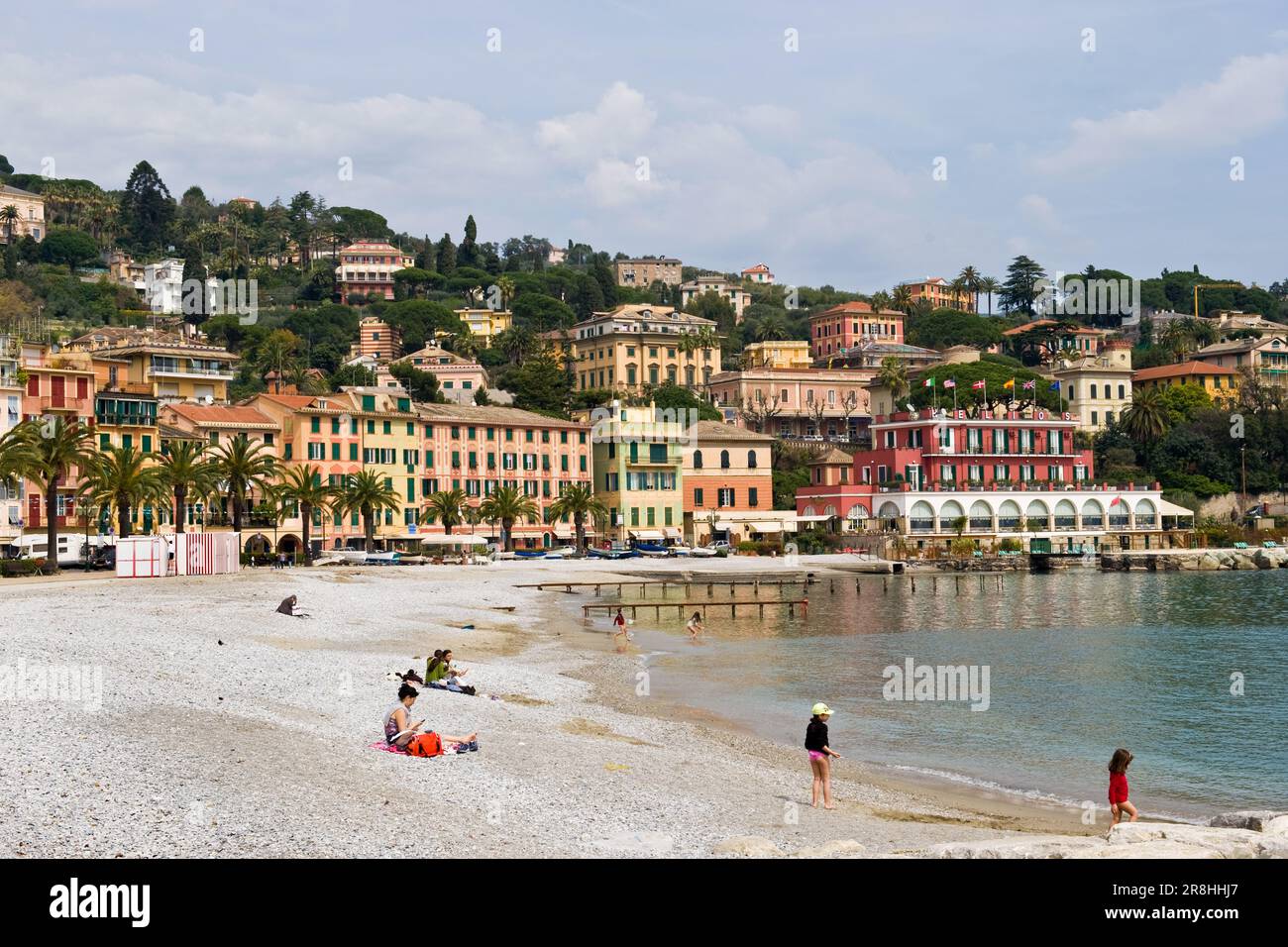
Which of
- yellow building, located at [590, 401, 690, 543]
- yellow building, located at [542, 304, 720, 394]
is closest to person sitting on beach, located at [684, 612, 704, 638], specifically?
yellow building, located at [590, 401, 690, 543]

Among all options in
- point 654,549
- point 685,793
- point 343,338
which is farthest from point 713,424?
point 685,793

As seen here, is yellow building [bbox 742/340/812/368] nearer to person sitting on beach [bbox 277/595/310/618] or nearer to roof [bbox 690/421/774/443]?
roof [bbox 690/421/774/443]

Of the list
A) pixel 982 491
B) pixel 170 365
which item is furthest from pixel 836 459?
pixel 170 365

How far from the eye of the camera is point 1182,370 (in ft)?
533

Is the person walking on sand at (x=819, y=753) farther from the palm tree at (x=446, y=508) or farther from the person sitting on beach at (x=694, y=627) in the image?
the palm tree at (x=446, y=508)

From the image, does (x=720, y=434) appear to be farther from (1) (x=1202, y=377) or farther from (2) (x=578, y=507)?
(1) (x=1202, y=377)

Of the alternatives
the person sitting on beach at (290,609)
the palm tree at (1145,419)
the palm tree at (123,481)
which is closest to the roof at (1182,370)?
the palm tree at (1145,419)

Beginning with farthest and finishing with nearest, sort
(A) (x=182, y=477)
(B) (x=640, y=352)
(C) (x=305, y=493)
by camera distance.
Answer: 1. (B) (x=640, y=352)
2. (C) (x=305, y=493)
3. (A) (x=182, y=477)

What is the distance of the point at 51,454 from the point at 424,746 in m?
48.8

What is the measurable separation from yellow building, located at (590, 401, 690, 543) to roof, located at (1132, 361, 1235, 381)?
81690 millimetres

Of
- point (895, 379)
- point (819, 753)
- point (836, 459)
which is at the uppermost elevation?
point (895, 379)

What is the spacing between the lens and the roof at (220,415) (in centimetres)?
9331

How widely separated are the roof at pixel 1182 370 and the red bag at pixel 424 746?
158570mm

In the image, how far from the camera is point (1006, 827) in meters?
20.2
